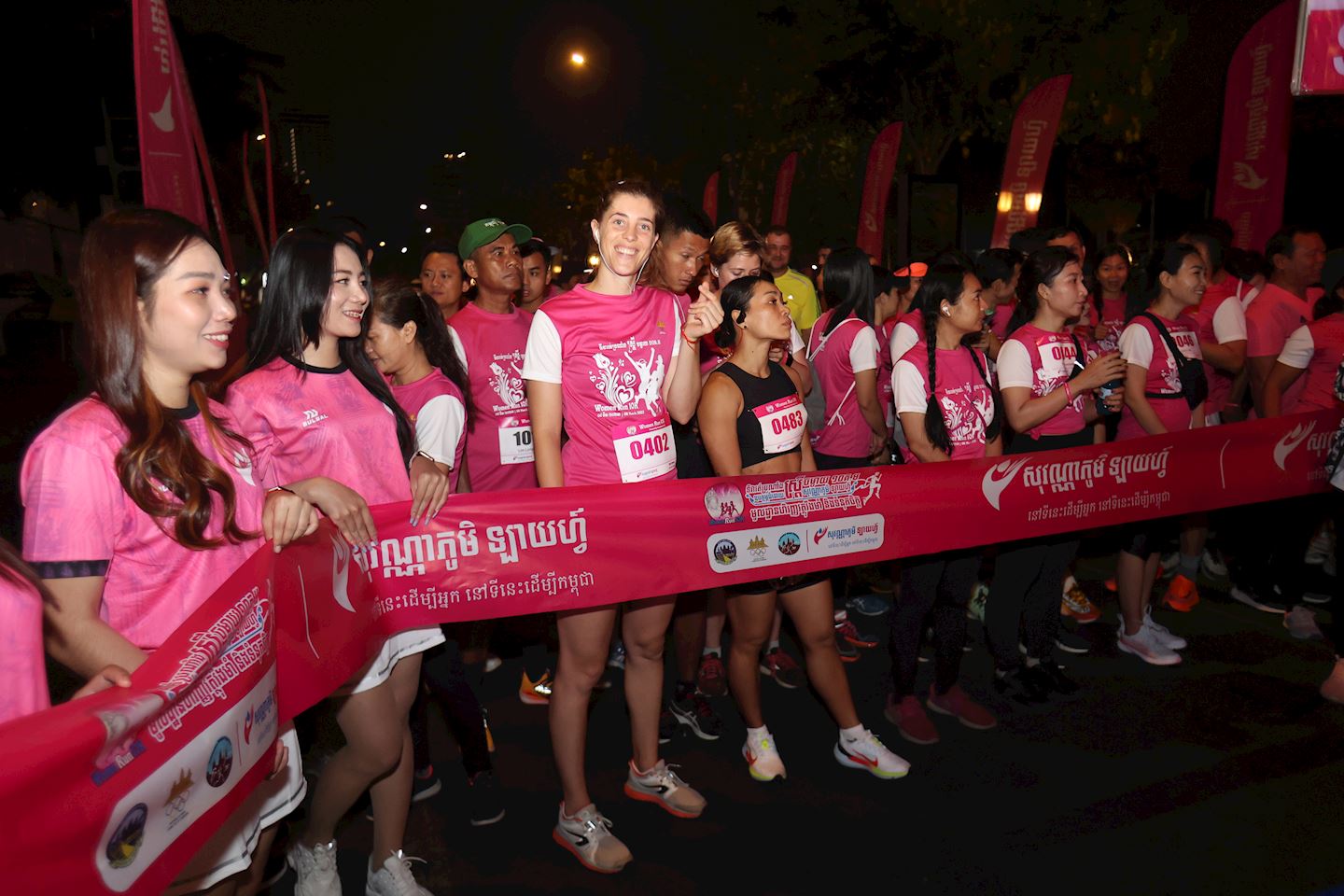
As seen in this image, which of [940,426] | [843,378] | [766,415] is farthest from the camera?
[843,378]

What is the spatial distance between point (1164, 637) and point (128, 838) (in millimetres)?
5514

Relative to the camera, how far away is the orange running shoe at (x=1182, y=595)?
6320 millimetres

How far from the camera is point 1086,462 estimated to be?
4.72 metres

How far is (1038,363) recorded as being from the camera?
4828 mm

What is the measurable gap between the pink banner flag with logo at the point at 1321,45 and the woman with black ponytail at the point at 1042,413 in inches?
58.6

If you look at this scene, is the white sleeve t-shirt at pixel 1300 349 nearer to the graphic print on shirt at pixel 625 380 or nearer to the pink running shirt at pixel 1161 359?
the pink running shirt at pixel 1161 359

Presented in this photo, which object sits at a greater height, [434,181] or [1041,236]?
[434,181]

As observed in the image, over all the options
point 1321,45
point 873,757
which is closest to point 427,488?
point 873,757

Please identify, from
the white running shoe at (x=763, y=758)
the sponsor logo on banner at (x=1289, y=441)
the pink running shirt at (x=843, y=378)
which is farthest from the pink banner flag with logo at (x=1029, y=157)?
the white running shoe at (x=763, y=758)

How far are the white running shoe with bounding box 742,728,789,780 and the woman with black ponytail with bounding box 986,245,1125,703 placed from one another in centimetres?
149

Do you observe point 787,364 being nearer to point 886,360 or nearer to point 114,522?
point 886,360

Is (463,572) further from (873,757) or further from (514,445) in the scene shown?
(873,757)

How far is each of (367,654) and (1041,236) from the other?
5.71 meters

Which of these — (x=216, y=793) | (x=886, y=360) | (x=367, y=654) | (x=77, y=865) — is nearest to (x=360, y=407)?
(x=367, y=654)
